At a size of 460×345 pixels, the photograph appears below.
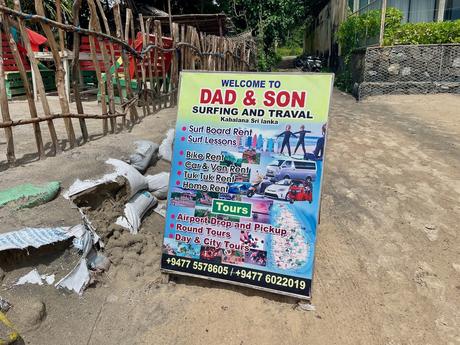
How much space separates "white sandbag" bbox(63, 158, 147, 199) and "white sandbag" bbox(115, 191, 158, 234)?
64 millimetres

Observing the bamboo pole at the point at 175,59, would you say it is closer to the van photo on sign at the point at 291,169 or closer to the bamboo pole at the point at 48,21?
the bamboo pole at the point at 48,21

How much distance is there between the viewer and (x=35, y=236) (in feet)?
8.19

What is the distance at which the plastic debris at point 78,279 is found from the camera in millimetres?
2538

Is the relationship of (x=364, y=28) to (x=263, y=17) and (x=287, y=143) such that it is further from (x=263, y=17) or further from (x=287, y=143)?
(x=287, y=143)

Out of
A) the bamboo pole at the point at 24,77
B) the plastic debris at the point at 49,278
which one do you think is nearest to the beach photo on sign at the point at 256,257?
the plastic debris at the point at 49,278

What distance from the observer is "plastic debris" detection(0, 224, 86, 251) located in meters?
2.39

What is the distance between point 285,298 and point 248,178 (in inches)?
33.8

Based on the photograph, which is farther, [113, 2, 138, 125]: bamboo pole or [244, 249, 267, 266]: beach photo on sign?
[113, 2, 138, 125]: bamboo pole

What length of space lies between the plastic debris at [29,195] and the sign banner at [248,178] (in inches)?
34.7

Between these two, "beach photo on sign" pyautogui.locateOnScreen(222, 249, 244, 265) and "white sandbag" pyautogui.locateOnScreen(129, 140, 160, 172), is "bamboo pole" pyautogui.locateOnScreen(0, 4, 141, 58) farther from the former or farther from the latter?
"beach photo on sign" pyautogui.locateOnScreen(222, 249, 244, 265)

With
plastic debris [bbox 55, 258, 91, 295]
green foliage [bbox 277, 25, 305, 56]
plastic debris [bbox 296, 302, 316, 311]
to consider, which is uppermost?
green foliage [bbox 277, 25, 305, 56]

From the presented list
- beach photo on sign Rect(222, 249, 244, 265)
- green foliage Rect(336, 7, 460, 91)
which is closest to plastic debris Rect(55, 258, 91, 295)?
beach photo on sign Rect(222, 249, 244, 265)

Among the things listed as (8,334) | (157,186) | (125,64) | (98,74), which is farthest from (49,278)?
(125,64)

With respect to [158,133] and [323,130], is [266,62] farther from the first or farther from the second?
[323,130]
